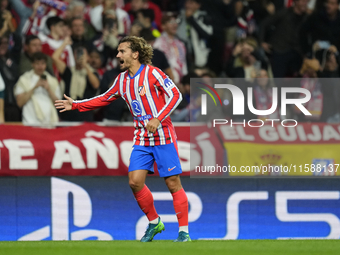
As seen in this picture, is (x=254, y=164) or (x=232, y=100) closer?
(x=254, y=164)

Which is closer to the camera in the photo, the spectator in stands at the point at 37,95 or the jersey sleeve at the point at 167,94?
the jersey sleeve at the point at 167,94

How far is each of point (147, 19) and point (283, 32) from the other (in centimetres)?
223

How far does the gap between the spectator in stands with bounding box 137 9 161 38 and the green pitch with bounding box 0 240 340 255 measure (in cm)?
446

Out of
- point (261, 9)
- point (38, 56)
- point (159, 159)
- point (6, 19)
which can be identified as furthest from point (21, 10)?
point (159, 159)

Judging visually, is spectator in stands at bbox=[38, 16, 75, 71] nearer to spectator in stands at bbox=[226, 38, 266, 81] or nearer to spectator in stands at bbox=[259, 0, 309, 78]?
spectator in stands at bbox=[226, 38, 266, 81]

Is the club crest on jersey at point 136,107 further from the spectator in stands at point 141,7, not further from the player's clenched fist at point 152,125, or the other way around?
the spectator in stands at point 141,7

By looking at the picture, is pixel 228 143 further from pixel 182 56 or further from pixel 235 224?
pixel 182 56

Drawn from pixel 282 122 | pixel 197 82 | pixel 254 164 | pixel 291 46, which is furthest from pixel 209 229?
pixel 291 46

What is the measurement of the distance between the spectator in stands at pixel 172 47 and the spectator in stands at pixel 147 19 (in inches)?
5.6

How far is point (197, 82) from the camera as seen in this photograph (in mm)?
8000

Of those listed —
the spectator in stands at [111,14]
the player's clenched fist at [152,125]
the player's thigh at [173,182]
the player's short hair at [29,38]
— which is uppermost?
the spectator in stands at [111,14]

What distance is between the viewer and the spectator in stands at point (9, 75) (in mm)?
7551

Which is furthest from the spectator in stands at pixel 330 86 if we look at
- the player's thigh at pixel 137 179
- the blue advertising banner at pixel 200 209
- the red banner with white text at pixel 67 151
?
the player's thigh at pixel 137 179

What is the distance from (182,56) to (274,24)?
5.46 feet
